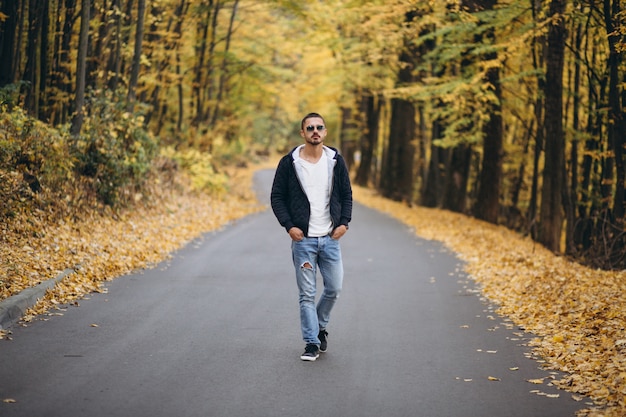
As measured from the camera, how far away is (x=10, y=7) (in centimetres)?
1684

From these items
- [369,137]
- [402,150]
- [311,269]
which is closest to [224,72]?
[402,150]

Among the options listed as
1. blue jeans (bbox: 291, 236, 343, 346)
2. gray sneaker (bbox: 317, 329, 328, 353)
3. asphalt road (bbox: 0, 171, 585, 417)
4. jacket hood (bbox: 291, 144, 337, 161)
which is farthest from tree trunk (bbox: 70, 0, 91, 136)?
gray sneaker (bbox: 317, 329, 328, 353)

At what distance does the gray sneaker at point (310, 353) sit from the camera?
7254 mm

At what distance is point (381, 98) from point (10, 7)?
24604 mm

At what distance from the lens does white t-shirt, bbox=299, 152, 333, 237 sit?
736cm

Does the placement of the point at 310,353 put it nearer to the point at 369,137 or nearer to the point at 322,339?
the point at 322,339

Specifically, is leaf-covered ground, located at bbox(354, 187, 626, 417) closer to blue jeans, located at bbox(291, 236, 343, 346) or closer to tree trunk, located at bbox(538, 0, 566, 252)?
tree trunk, located at bbox(538, 0, 566, 252)

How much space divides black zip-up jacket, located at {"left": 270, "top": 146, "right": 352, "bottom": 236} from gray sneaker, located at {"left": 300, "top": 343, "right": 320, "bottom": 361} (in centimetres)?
104

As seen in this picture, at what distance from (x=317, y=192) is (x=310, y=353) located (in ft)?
4.91

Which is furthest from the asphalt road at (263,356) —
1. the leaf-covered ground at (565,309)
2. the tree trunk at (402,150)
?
the tree trunk at (402,150)

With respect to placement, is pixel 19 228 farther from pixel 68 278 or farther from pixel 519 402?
pixel 519 402

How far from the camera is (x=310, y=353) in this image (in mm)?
7281

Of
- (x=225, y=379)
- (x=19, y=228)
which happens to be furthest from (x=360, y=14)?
(x=225, y=379)

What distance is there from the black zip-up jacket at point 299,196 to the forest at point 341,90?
277 inches
